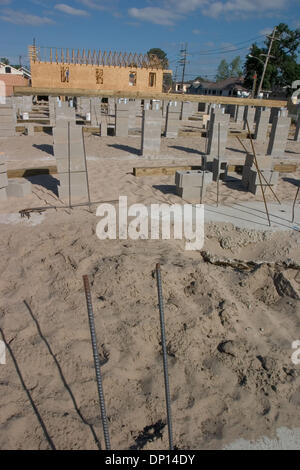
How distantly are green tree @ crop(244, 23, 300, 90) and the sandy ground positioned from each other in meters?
43.4

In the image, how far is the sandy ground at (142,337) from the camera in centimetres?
294

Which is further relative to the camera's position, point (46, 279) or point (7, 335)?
point (46, 279)

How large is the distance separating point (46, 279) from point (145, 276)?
1.43 m

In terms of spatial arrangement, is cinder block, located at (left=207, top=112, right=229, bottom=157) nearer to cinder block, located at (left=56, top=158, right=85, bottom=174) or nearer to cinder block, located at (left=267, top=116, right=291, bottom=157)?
cinder block, located at (left=267, top=116, right=291, bottom=157)

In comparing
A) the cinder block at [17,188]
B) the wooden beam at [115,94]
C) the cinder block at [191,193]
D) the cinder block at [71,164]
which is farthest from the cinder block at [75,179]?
the wooden beam at [115,94]

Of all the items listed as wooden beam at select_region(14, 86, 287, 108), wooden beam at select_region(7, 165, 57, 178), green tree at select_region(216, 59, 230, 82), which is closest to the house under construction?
wooden beam at select_region(14, 86, 287, 108)

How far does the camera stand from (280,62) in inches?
1709

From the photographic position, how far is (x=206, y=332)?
3918mm

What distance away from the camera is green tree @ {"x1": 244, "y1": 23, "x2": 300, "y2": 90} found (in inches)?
1652

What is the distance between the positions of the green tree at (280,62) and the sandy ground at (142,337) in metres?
43.4

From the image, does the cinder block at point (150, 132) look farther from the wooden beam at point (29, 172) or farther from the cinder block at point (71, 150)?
the cinder block at point (71, 150)

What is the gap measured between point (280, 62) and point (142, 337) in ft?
163

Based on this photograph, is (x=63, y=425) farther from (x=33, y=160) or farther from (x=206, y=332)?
(x=33, y=160)

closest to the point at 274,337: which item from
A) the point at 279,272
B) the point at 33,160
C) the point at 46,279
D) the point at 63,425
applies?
the point at 279,272
